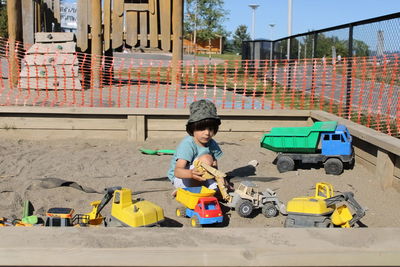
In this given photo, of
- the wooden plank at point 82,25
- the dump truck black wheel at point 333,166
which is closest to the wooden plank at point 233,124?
the dump truck black wheel at point 333,166

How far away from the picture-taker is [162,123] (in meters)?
6.67

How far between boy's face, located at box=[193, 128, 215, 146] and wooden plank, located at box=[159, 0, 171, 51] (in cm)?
647

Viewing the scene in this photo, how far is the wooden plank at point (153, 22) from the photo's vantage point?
395 inches

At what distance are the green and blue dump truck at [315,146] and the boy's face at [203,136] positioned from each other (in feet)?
4.69

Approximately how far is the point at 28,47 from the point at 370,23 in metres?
6.77

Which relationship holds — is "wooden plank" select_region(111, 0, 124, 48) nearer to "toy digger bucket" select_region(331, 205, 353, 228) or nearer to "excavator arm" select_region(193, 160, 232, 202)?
"excavator arm" select_region(193, 160, 232, 202)

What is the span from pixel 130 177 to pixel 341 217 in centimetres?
244

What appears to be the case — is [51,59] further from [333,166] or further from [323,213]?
[323,213]

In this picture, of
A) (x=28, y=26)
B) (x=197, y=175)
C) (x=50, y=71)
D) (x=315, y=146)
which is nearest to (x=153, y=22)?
(x=50, y=71)

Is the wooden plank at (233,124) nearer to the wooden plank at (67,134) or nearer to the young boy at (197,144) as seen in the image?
the wooden plank at (67,134)

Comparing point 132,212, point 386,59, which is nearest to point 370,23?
point 386,59

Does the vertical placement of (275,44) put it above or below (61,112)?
above

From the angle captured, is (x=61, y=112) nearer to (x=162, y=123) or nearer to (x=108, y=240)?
(x=162, y=123)

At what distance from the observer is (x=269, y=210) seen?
12.0 ft
